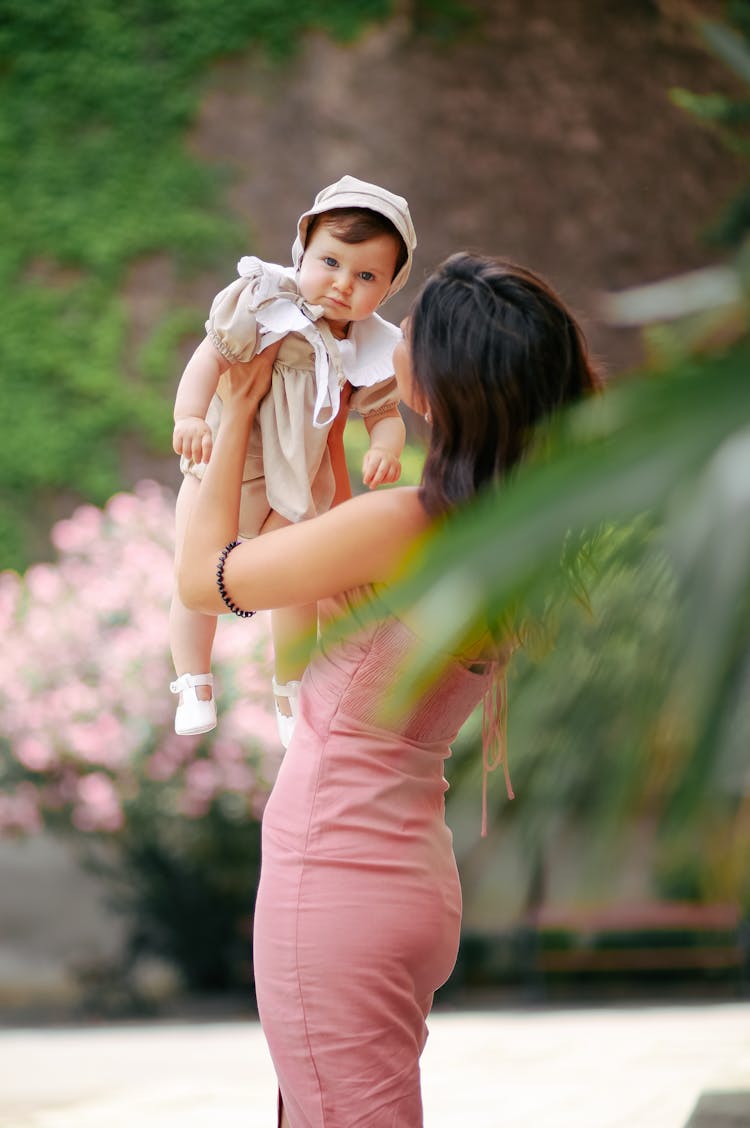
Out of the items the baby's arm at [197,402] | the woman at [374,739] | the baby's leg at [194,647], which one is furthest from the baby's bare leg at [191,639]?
the woman at [374,739]

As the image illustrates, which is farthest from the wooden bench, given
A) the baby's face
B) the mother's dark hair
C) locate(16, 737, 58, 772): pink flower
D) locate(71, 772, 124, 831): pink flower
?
the mother's dark hair

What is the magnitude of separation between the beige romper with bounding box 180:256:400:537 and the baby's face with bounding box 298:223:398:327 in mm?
24

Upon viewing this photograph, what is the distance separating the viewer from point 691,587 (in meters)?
0.39

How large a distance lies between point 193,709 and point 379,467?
0.41 meters

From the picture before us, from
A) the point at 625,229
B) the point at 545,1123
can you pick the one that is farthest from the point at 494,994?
the point at 625,229

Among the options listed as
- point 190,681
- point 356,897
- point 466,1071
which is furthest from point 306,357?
point 466,1071

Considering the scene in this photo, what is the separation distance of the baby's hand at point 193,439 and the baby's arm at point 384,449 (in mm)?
178

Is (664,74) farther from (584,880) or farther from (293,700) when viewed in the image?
(584,880)

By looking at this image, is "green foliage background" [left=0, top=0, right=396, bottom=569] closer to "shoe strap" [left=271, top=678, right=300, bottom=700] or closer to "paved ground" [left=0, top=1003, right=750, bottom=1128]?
"paved ground" [left=0, top=1003, right=750, bottom=1128]

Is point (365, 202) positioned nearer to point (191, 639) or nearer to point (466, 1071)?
point (191, 639)

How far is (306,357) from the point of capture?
5.35ft

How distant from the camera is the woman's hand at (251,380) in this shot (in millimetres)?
1559

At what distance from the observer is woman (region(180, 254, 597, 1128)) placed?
135 cm

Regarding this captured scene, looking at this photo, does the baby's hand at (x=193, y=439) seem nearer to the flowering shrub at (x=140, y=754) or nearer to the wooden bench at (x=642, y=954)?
the flowering shrub at (x=140, y=754)
